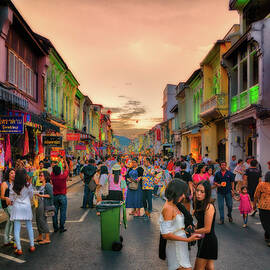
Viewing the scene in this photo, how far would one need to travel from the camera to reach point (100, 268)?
5.45 m

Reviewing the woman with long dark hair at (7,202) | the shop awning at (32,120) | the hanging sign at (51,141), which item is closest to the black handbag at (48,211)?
the woman with long dark hair at (7,202)

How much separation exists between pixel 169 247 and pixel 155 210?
7715 mm

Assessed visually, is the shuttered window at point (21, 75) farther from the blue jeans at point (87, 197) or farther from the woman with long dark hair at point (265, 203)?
the woman with long dark hair at point (265, 203)

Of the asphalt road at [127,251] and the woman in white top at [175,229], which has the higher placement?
the woman in white top at [175,229]

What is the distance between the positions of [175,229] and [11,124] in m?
8.92

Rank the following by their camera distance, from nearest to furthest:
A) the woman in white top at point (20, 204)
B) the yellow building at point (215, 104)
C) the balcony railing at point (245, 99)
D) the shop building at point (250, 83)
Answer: the woman in white top at point (20, 204) → the shop building at point (250, 83) → the balcony railing at point (245, 99) → the yellow building at point (215, 104)

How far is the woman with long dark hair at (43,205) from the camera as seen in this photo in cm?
701

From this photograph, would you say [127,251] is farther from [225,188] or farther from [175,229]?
[225,188]

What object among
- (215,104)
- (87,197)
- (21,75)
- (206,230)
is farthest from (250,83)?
(206,230)

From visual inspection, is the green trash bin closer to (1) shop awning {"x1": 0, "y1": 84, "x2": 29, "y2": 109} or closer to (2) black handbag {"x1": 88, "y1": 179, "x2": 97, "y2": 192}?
(2) black handbag {"x1": 88, "y1": 179, "x2": 97, "y2": 192}

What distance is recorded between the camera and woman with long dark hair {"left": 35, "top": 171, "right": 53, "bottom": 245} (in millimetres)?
7008

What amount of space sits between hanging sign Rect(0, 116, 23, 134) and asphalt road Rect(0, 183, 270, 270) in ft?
11.8

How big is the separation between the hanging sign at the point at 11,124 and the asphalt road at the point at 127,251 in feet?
11.8

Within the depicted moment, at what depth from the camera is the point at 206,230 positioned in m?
3.81
